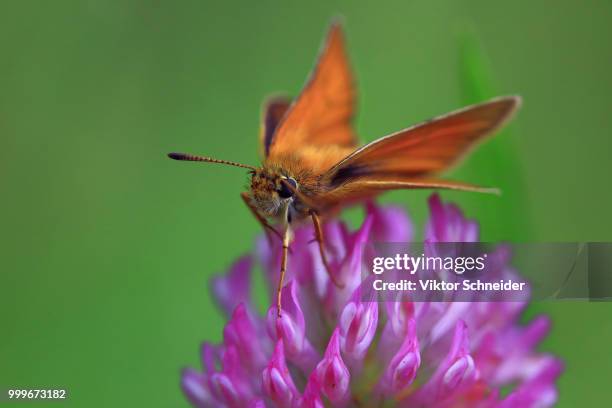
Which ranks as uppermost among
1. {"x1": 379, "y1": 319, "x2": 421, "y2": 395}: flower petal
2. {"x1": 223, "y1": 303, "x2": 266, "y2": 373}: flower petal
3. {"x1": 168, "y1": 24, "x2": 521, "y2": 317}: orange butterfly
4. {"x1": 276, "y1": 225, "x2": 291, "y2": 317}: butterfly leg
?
{"x1": 168, "y1": 24, "x2": 521, "y2": 317}: orange butterfly

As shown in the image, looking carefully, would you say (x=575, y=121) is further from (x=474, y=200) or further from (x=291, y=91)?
(x=291, y=91)

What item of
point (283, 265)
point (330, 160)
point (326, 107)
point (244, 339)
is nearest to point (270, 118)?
point (326, 107)

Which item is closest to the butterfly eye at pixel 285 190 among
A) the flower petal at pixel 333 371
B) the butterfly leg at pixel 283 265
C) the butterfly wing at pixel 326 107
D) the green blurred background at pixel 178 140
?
the butterfly leg at pixel 283 265

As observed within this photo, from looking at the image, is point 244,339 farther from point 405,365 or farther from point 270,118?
point 270,118

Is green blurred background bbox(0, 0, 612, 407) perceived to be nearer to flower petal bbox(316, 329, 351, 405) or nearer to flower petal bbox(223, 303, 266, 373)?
flower petal bbox(223, 303, 266, 373)

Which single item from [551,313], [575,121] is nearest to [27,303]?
[551,313]

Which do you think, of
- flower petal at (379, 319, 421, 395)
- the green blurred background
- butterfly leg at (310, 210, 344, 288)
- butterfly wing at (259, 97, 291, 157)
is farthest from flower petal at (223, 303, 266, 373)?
the green blurred background

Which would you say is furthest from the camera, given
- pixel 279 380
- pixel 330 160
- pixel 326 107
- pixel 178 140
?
pixel 178 140

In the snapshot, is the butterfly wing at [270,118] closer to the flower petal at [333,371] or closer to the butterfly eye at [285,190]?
the butterfly eye at [285,190]
